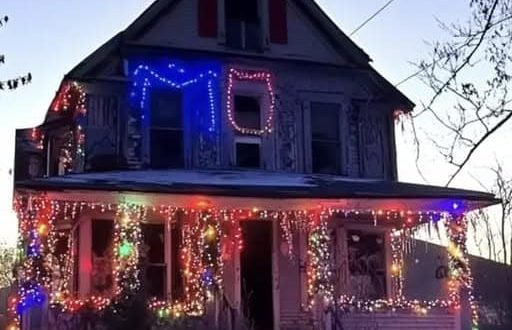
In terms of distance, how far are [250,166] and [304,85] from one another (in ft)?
6.99

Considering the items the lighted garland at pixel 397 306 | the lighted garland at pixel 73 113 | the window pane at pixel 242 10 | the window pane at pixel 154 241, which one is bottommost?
the lighted garland at pixel 397 306

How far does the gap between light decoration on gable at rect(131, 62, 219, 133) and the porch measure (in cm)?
163

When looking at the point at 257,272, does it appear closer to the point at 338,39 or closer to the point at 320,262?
the point at 320,262

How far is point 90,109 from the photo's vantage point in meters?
15.6

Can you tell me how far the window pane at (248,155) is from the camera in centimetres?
1633

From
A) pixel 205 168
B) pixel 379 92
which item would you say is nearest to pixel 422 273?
pixel 379 92

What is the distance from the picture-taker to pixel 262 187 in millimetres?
13508

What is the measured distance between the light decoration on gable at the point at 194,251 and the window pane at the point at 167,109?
225 centimetres

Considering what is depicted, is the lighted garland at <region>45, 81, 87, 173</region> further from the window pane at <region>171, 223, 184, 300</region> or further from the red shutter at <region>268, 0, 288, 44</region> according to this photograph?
the red shutter at <region>268, 0, 288, 44</region>

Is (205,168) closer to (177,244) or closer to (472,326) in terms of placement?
(177,244)

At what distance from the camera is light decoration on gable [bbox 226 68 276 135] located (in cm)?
1631

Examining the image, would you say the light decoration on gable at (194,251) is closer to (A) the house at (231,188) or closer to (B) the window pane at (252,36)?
(A) the house at (231,188)

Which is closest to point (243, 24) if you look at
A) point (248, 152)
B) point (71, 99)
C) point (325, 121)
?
point (325, 121)

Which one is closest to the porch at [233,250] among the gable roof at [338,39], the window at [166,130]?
the window at [166,130]
